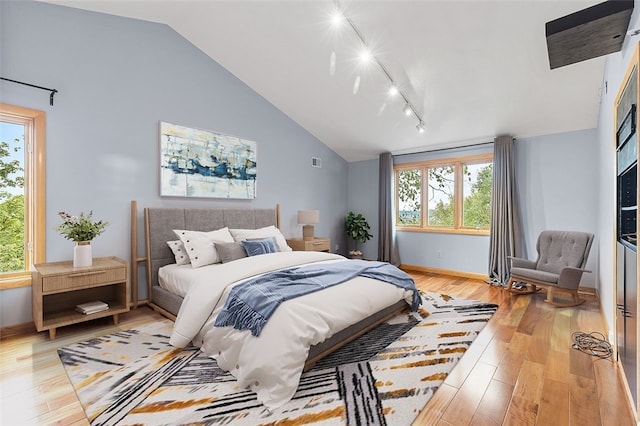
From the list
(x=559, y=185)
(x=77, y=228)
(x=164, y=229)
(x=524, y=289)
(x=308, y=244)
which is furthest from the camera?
(x=308, y=244)

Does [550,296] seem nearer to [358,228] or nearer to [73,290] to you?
[358,228]

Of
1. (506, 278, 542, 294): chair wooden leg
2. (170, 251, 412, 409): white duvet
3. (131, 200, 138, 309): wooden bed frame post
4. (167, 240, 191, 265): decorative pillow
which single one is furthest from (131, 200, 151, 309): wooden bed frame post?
(506, 278, 542, 294): chair wooden leg

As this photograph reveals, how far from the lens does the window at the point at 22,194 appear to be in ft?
9.08

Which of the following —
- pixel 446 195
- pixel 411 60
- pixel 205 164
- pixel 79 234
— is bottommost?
pixel 79 234

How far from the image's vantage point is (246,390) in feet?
6.33

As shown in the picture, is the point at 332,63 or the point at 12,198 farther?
the point at 332,63

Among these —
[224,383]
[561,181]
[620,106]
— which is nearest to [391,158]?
[561,181]

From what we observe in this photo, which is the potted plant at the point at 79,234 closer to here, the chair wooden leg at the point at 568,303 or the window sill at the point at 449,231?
the window sill at the point at 449,231

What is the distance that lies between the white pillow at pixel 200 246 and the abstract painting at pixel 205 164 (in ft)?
2.10

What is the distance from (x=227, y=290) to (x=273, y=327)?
67 centimetres

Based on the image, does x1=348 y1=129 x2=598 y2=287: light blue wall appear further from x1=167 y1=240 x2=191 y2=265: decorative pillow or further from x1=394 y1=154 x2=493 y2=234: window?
x1=167 y1=240 x2=191 y2=265: decorative pillow

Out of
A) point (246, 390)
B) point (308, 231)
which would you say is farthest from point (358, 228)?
point (246, 390)

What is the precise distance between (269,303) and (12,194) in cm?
275

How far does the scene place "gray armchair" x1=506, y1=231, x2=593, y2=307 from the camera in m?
3.57
